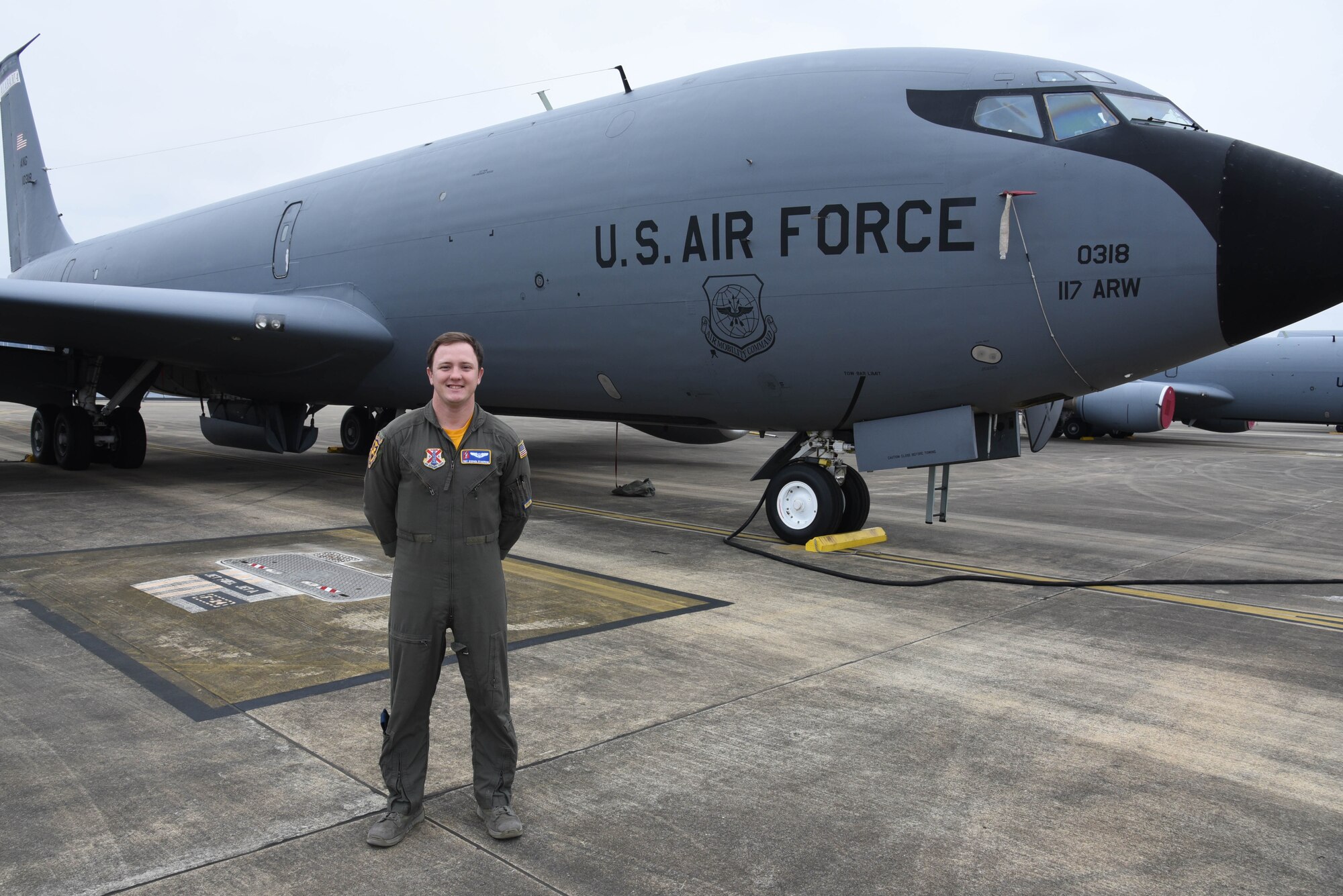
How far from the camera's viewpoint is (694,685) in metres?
4.80

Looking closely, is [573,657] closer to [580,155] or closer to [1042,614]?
[1042,614]

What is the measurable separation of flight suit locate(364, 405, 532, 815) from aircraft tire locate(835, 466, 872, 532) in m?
6.14

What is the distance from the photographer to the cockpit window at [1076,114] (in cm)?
746

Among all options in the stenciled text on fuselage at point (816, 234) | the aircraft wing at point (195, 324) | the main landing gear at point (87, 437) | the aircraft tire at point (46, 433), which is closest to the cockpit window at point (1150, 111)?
the stenciled text on fuselage at point (816, 234)

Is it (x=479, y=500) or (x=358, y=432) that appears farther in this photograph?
(x=358, y=432)

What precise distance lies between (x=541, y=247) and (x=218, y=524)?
4312mm

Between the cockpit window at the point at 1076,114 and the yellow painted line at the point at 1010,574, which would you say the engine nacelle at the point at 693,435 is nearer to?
the yellow painted line at the point at 1010,574

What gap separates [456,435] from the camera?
323cm

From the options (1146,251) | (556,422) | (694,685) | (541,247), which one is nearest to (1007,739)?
(694,685)

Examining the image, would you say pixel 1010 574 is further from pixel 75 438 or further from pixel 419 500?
pixel 75 438

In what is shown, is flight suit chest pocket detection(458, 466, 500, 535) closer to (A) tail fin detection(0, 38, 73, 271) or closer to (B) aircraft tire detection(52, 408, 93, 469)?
(B) aircraft tire detection(52, 408, 93, 469)

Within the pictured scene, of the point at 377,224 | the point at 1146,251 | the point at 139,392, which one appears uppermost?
the point at 377,224

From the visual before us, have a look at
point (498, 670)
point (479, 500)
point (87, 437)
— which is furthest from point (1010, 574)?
point (87, 437)

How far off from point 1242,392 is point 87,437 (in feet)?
89.1
